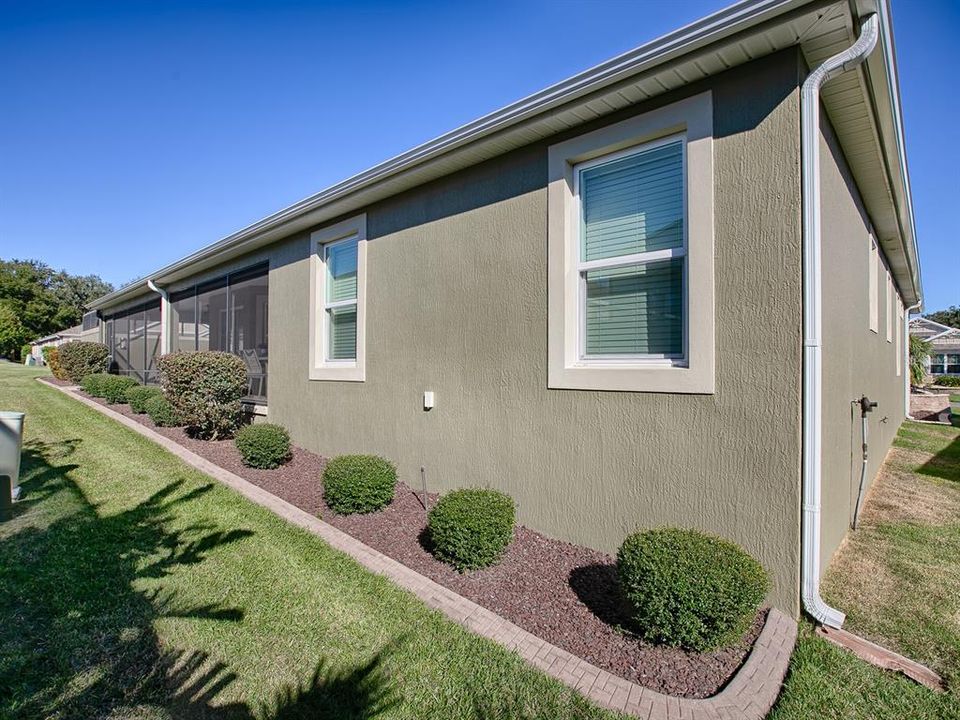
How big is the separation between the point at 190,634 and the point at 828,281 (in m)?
4.67

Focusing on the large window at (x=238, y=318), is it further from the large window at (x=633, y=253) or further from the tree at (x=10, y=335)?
the tree at (x=10, y=335)

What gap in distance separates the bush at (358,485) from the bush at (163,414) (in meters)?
4.66

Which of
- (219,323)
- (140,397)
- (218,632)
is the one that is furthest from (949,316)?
(218,632)

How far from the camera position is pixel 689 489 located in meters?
3.48

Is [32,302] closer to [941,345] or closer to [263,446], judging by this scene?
[263,446]

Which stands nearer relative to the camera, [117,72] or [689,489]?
[689,489]

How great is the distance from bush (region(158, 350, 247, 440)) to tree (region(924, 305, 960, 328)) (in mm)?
75093

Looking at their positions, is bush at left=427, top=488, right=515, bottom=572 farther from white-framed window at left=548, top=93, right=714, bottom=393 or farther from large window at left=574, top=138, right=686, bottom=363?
large window at left=574, top=138, right=686, bottom=363

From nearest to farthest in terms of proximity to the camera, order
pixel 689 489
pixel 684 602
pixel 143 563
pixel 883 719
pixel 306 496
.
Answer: pixel 883 719 < pixel 684 602 < pixel 689 489 < pixel 143 563 < pixel 306 496

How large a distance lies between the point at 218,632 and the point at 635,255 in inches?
147

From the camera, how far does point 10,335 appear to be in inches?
1404

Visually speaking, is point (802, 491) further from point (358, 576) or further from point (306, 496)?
point (306, 496)

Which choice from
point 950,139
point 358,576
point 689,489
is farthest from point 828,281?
point 950,139

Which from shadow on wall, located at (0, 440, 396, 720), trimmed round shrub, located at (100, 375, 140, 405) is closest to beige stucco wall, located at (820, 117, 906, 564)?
shadow on wall, located at (0, 440, 396, 720)
